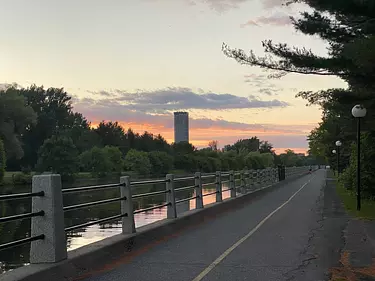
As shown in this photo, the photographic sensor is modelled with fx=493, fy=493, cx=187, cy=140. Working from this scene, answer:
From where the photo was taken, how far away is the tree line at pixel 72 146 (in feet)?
271

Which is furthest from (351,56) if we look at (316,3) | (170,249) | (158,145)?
(158,145)

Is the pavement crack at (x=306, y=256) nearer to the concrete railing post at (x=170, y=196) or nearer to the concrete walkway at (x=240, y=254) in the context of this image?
the concrete walkway at (x=240, y=254)

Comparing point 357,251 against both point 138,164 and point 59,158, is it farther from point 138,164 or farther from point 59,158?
point 138,164

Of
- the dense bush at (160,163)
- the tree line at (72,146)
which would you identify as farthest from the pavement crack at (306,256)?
the dense bush at (160,163)

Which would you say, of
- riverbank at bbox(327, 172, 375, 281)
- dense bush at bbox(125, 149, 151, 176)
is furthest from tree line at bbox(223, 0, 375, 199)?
dense bush at bbox(125, 149, 151, 176)

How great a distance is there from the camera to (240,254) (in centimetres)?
944

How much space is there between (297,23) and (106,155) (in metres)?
77.9

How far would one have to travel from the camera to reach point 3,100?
274ft

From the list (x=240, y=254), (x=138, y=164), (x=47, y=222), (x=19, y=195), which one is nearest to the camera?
(x=19, y=195)

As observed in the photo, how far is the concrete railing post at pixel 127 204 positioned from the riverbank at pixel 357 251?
Result: 13.7 feet

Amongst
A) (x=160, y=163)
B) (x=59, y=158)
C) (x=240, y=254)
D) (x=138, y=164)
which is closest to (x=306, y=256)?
(x=240, y=254)

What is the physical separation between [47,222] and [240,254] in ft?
12.7

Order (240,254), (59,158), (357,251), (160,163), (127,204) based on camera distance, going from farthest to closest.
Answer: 1. (160,163)
2. (59,158)
3. (127,204)
4. (357,251)
5. (240,254)

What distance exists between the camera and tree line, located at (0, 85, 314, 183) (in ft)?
271
